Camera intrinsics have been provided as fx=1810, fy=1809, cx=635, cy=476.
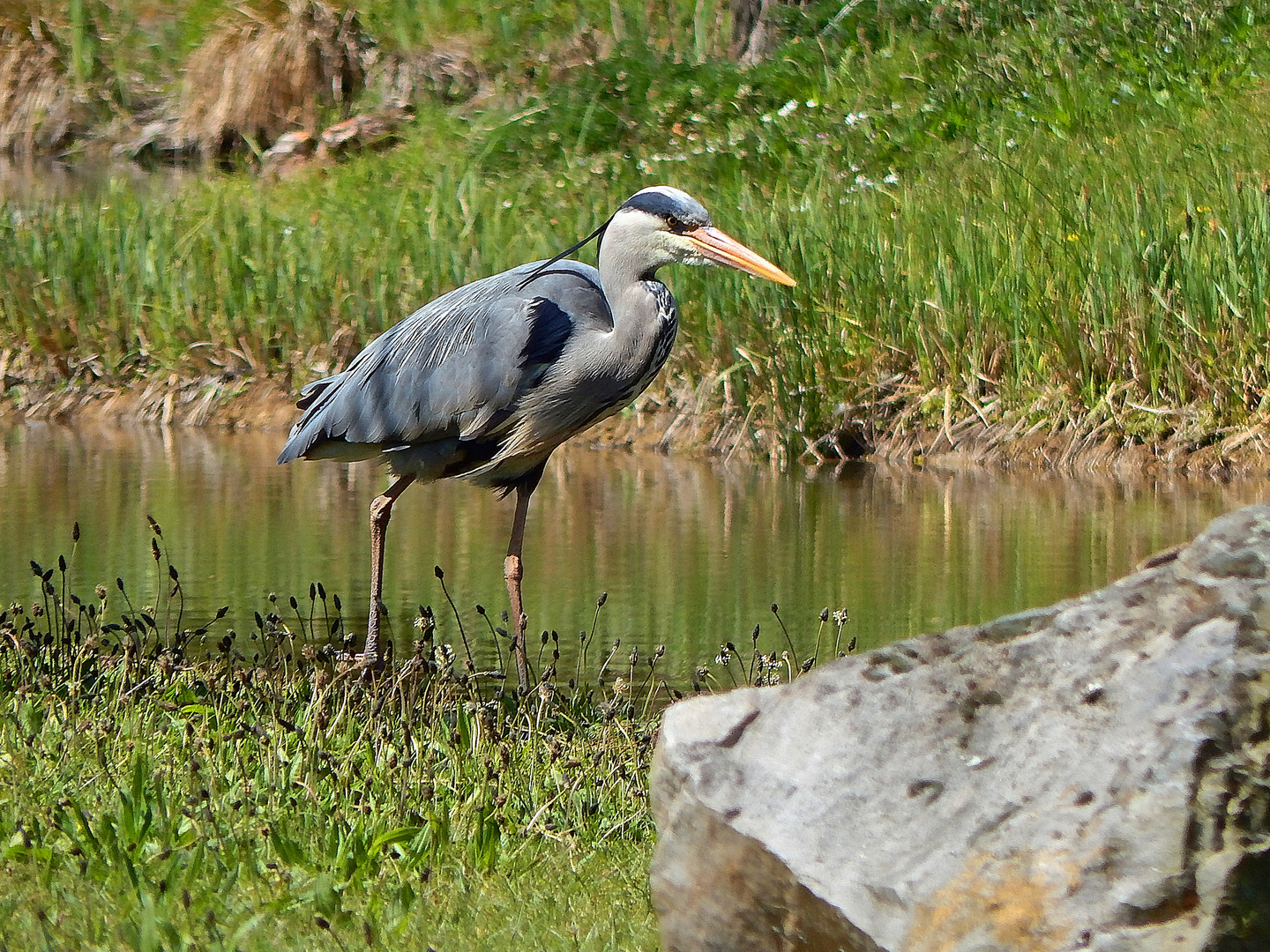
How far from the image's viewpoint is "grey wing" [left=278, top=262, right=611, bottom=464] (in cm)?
596

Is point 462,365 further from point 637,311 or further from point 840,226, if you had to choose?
point 840,226

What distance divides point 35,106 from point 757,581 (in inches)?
583

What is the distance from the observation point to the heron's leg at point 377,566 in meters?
5.59

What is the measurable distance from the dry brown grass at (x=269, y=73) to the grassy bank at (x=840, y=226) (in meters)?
1.18

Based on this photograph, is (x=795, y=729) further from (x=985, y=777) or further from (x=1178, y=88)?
(x=1178, y=88)

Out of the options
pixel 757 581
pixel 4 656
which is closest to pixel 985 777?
pixel 4 656

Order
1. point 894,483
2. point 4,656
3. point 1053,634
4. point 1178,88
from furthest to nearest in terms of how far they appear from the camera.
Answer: point 1178,88 → point 894,483 → point 4,656 → point 1053,634

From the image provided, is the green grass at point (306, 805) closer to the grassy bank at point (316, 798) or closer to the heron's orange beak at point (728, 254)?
the grassy bank at point (316, 798)

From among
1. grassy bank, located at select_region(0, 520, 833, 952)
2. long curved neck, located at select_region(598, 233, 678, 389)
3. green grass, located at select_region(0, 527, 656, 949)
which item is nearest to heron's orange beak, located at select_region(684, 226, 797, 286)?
long curved neck, located at select_region(598, 233, 678, 389)

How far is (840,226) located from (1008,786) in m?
7.97

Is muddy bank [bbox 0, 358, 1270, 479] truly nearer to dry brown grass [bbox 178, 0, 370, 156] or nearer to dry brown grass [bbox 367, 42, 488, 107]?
dry brown grass [bbox 178, 0, 370, 156]

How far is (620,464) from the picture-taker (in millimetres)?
10078

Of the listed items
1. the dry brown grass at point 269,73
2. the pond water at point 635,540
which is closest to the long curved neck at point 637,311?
the pond water at point 635,540

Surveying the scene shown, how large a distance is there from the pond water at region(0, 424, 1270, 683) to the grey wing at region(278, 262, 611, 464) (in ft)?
2.16
